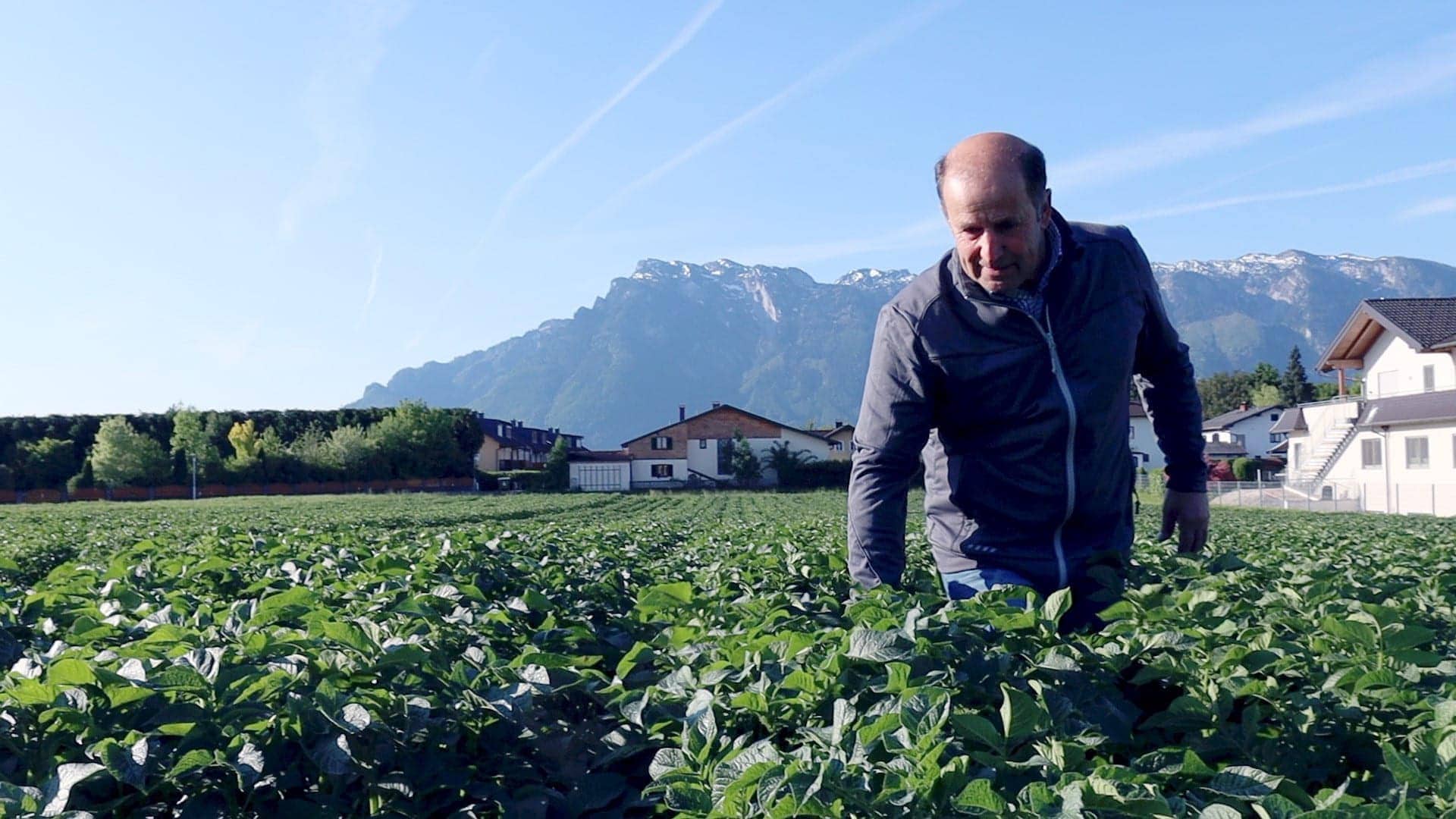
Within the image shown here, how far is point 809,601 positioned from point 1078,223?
151 centimetres

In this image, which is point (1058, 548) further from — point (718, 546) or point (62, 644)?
point (718, 546)

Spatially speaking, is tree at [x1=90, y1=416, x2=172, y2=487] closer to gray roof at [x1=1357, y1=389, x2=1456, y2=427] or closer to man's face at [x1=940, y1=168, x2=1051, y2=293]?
gray roof at [x1=1357, y1=389, x2=1456, y2=427]

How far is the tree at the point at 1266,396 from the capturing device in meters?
101

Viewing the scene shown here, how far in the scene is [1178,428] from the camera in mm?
3615

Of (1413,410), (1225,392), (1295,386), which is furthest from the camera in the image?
(1225,392)

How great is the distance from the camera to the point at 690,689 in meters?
2.10

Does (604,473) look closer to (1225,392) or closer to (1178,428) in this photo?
(1178,428)

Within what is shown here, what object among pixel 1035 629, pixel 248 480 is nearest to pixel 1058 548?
pixel 1035 629

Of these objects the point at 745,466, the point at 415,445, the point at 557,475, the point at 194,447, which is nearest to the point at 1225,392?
the point at 745,466

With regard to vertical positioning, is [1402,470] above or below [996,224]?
below

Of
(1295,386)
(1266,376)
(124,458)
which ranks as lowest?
(124,458)

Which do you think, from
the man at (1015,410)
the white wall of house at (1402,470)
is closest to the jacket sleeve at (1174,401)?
the man at (1015,410)

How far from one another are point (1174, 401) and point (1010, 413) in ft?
2.77

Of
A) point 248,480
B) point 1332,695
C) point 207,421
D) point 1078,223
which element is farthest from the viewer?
point 207,421
